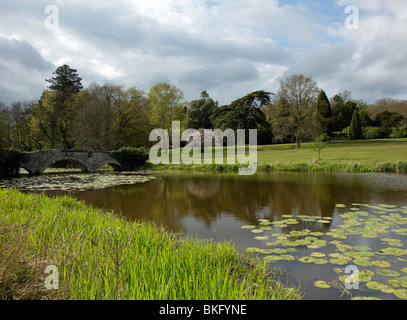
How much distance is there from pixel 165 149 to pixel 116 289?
31.8 metres

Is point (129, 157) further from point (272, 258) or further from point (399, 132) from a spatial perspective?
point (399, 132)

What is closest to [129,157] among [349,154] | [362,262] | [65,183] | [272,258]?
[65,183]

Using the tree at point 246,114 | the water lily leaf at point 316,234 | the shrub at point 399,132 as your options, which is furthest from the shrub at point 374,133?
the water lily leaf at point 316,234

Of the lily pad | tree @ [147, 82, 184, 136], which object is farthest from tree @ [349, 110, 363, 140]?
the lily pad

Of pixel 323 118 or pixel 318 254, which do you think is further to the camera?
pixel 323 118

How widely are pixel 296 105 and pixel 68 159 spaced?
26710mm

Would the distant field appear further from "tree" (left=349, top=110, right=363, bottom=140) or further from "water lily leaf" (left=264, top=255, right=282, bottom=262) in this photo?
"water lily leaf" (left=264, top=255, right=282, bottom=262)

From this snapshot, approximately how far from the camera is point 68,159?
2398 centimetres

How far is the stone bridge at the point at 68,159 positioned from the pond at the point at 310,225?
43.3 feet

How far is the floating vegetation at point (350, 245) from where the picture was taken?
3418mm

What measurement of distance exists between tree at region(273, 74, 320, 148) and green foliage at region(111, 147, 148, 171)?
1788 centimetres

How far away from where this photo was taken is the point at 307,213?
7.31 meters

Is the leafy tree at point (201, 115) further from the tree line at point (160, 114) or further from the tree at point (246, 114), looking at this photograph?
the tree at point (246, 114)
